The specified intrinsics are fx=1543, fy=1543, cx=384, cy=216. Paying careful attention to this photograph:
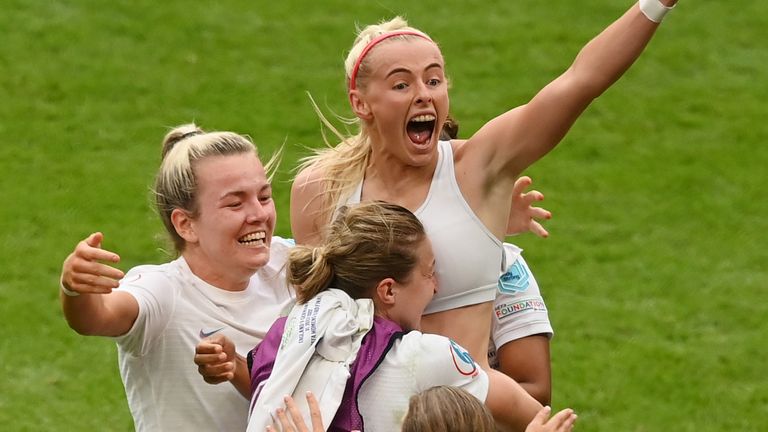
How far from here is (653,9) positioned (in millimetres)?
4508

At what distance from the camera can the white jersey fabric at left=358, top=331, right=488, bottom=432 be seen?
4141 millimetres

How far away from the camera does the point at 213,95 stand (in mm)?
11078

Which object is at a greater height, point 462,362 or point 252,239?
point 252,239

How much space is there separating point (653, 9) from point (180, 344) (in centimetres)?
175

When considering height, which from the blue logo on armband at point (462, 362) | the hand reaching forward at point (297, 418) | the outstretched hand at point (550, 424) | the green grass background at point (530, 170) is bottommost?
the green grass background at point (530, 170)

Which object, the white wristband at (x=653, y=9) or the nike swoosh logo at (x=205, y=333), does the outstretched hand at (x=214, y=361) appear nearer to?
the nike swoosh logo at (x=205, y=333)

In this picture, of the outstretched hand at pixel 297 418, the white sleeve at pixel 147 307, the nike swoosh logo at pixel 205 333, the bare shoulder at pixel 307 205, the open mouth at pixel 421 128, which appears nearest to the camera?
the outstretched hand at pixel 297 418

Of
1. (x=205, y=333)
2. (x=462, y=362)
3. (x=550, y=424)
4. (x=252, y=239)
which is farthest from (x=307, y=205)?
(x=550, y=424)

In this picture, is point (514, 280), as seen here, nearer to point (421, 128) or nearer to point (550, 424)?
point (421, 128)

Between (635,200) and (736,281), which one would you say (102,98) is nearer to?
(635,200)

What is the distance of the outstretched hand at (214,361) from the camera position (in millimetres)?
4477

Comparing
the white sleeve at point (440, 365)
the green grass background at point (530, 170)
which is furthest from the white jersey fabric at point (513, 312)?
the green grass background at point (530, 170)

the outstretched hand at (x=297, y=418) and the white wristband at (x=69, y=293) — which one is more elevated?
the white wristband at (x=69, y=293)

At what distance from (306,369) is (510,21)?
26.2 ft
